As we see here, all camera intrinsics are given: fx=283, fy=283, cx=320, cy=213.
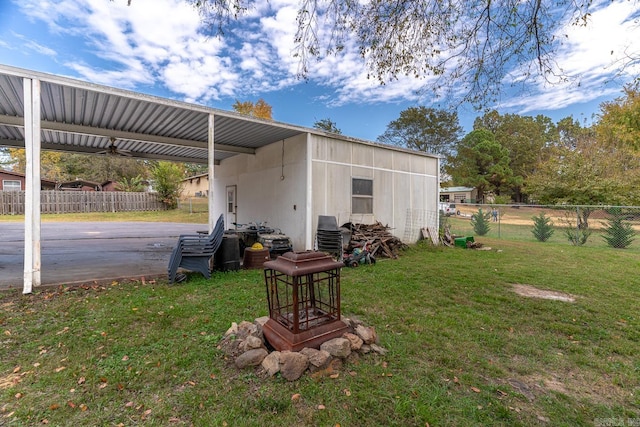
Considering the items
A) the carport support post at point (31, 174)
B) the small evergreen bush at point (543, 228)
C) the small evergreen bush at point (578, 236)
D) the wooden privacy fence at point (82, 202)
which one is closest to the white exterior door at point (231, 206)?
the carport support post at point (31, 174)

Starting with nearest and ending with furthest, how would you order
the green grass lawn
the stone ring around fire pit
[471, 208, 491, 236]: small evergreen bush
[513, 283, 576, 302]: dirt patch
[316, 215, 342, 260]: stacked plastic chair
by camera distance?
the green grass lawn < the stone ring around fire pit < [513, 283, 576, 302]: dirt patch < [316, 215, 342, 260]: stacked plastic chair < [471, 208, 491, 236]: small evergreen bush

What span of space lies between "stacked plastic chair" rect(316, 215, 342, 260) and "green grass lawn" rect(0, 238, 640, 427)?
6.40 ft

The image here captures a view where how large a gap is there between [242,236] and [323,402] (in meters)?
5.54

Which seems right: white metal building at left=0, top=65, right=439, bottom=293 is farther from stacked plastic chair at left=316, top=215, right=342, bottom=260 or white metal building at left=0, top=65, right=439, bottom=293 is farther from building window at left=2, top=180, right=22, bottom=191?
building window at left=2, top=180, right=22, bottom=191

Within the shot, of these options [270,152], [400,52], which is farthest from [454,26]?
[270,152]

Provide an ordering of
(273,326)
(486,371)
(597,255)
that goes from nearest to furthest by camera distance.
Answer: (486,371)
(273,326)
(597,255)

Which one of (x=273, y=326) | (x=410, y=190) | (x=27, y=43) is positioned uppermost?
(x=27, y=43)

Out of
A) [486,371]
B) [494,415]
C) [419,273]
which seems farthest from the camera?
[419,273]

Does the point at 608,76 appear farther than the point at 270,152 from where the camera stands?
No

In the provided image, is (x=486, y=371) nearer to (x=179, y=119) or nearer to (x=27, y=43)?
(x=179, y=119)

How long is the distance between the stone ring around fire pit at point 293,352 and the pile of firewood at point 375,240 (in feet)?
13.8

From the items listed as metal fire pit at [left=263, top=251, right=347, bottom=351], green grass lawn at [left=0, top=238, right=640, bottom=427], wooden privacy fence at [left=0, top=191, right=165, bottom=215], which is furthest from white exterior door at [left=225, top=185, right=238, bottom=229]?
wooden privacy fence at [left=0, top=191, right=165, bottom=215]

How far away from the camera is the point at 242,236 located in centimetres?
702

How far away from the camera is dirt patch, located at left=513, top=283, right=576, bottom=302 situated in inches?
163
